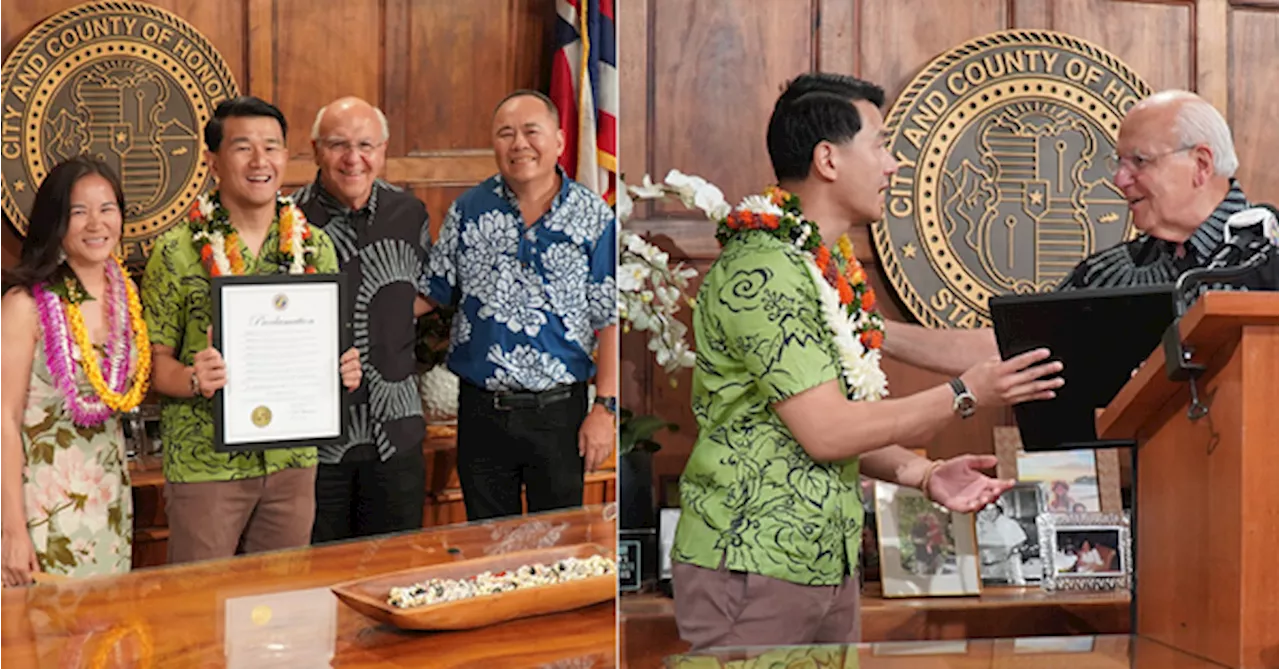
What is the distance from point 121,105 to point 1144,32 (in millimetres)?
1114

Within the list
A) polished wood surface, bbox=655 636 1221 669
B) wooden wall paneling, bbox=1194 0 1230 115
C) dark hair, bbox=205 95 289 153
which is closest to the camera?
polished wood surface, bbox=655 636 1221 669

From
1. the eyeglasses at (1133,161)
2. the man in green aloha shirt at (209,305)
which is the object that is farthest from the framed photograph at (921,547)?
the man in green aloha shirt at (209,305)

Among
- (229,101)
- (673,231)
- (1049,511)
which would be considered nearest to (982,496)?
(1049,511)

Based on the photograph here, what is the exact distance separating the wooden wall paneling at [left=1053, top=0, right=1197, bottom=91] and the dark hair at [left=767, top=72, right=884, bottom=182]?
26 centimetres

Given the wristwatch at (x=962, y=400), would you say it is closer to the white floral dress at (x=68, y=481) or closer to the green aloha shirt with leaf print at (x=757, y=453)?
the green aloha shirt with leaf print at (x=757, y=453)

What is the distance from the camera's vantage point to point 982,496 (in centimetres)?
150

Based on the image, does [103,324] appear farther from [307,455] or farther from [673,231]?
[673,231]

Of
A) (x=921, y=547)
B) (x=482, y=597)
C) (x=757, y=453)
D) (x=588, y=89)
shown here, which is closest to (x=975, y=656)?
(x=921, y=547)

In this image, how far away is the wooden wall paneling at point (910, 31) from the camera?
4.89 ft

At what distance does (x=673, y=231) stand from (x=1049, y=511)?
0.54 meters

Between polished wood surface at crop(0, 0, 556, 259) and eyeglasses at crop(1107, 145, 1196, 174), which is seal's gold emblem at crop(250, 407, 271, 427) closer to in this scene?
polished wood surface at crop(0, 0, 556, 259)

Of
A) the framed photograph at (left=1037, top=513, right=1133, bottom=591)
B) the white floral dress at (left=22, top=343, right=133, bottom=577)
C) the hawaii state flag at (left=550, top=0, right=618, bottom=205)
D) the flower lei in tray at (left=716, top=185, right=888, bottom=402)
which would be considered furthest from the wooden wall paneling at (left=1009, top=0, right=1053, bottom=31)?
the white floral dress at (left=22, top=343, right=133, bottom=577)

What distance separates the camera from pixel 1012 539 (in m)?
1.55

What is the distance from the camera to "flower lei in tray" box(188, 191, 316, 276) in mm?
1397
